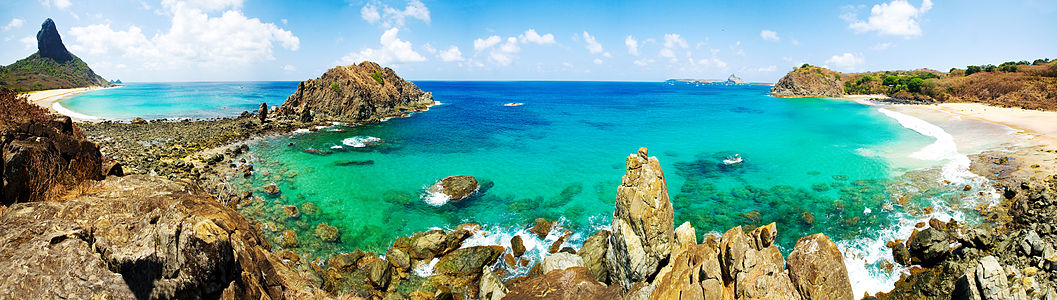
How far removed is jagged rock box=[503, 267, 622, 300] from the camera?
14.9 metres

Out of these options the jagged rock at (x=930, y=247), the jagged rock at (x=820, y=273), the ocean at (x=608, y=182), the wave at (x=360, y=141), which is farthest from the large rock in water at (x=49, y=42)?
the jagged rock at (x=930, y=247)

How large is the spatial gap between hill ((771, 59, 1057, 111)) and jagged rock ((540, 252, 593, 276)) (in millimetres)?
104005

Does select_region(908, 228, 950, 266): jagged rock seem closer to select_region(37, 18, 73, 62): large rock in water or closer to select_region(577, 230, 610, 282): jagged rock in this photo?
select_region(577, 230, 610, 282): jagged rock

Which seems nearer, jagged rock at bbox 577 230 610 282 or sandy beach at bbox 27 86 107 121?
jagged rock at bbox 577 230 610 282

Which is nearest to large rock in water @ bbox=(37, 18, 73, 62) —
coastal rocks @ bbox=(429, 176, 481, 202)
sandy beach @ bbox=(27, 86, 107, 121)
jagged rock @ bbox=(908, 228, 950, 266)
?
sandy beach @ bbox=(27, 86, 107, 121)

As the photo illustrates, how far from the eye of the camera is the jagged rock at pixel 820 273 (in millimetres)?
10797

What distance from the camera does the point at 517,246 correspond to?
21.9 meters

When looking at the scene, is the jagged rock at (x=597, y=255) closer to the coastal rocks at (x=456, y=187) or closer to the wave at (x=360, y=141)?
the coastal rocks at (x=456, y=187)

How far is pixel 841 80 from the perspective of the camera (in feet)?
553

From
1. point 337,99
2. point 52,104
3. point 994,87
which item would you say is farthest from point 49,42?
point 994,87

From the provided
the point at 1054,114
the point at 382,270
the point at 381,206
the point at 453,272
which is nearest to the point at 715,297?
the point at 453,272

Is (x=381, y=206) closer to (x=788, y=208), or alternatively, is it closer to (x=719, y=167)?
(x=788, y=208)

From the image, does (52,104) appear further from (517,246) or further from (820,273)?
(820,273)

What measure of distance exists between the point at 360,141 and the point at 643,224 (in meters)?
45.5
